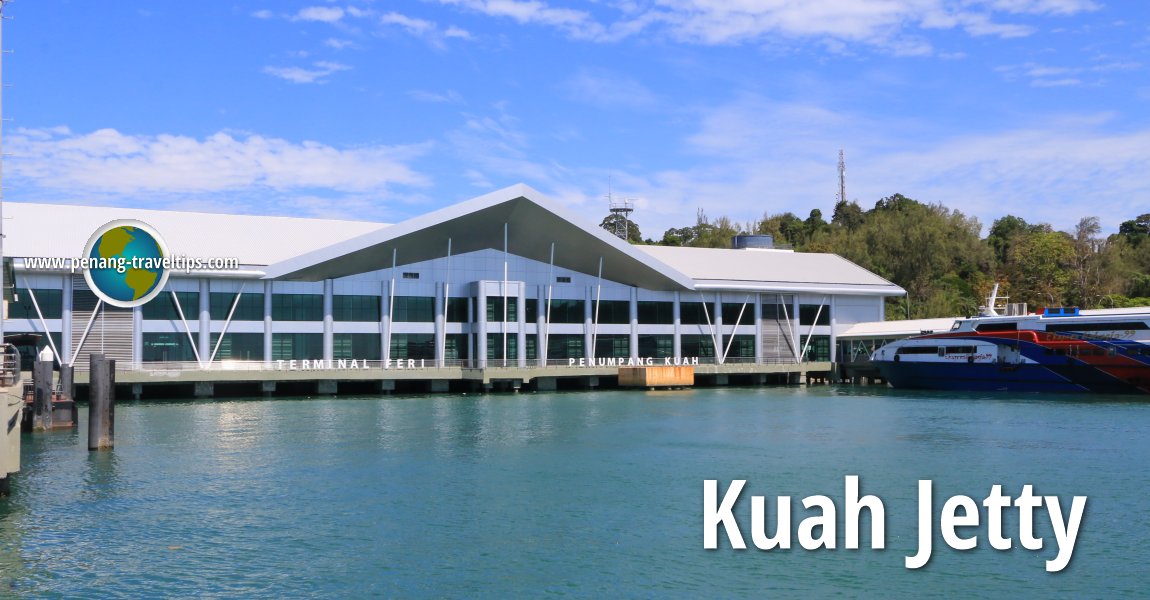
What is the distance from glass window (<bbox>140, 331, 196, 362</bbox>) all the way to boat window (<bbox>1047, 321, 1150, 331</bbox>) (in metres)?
46.7

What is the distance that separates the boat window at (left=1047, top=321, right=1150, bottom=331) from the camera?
55.1m

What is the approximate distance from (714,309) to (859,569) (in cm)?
5160

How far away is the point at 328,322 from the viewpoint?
57.0m

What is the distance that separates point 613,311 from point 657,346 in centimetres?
377

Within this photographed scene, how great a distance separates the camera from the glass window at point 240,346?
2159 inches

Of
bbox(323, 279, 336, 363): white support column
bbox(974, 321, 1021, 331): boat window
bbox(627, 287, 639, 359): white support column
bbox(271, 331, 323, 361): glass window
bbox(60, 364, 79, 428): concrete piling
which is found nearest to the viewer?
bbox(60, 364, 79, 428): concrete piling

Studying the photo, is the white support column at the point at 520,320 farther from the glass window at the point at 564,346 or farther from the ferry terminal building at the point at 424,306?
the glass window at the point at 564,346

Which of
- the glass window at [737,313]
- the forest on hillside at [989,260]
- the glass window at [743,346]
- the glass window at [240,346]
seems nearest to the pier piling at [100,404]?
the glass window at [240,346]

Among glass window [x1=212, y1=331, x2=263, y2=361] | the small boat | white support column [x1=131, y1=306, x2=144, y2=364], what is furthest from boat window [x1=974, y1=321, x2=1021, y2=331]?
the small boat

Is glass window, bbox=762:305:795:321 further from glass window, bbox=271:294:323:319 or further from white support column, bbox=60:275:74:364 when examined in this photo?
white support column, bbox=60:275:74:364

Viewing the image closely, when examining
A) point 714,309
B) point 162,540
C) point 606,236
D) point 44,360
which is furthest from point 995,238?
point 162,540

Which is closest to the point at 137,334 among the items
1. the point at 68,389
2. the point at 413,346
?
the point at 68,389

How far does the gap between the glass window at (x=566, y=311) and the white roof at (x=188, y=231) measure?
464 inches

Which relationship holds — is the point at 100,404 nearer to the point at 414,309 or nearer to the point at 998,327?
the point at 414,309
